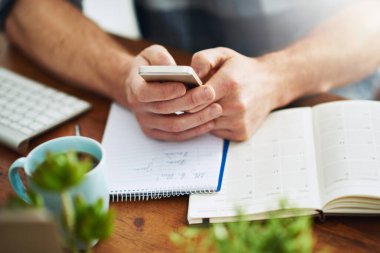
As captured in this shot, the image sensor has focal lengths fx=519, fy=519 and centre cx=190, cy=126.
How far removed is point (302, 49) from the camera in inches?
42.1

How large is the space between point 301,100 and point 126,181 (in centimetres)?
40

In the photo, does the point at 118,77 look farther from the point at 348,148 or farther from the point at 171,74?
the point at 348,148

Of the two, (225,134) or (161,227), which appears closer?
(161,227)

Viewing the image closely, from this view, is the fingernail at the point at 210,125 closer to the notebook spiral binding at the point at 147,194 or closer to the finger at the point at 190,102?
the finger at the point at 190,102

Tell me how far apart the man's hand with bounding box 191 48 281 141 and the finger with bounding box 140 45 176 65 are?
1.7 inches

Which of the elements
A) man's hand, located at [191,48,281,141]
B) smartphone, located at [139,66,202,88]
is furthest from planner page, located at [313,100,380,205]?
smartphone, located at [139,66,202,88]

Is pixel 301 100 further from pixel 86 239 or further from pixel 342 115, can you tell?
pixel 86 239

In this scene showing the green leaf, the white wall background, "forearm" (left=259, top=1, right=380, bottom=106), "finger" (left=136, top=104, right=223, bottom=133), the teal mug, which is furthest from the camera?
the white wall background

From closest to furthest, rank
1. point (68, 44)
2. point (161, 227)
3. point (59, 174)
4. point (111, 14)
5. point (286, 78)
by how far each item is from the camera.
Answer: point (59, 174)
point (161, 227)
point (286, 78)
point (68, 44)
point (111, 14)

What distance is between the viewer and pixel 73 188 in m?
0.65

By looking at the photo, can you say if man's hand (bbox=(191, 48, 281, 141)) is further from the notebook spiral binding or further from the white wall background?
the white wall background

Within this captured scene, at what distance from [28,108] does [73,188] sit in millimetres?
419

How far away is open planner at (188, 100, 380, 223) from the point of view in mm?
749

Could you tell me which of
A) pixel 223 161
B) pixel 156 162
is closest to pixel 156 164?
pixel 156 162
